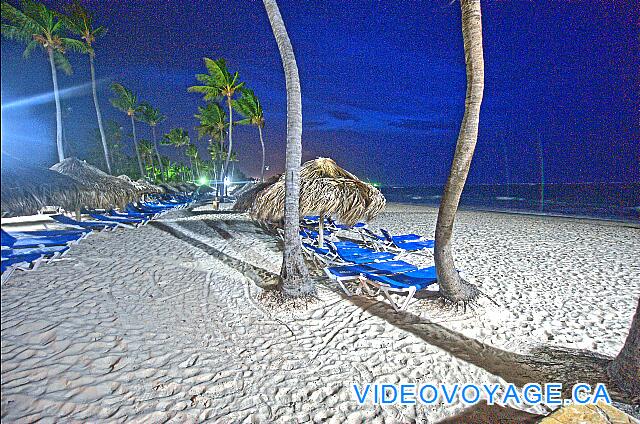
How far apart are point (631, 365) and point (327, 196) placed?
5065 mm

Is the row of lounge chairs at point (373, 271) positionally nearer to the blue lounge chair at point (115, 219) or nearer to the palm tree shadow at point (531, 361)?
the palm tree shadow at point (531, 361)

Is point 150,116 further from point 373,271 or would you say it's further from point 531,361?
point 531,361

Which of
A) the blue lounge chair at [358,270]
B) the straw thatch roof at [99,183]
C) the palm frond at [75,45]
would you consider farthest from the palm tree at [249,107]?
the blue lounge chair at [358,270]

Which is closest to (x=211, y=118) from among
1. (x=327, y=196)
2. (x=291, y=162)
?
(x=327, y=196)

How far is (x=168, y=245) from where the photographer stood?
29.5 ft

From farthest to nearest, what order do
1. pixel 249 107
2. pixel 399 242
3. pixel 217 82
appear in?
pixel 249 107 < pixel 217 82 < pixel 399 242

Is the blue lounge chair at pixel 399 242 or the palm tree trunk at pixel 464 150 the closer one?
the palm tree trunk at pixel 464 150

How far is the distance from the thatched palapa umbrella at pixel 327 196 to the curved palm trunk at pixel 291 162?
5.73ft

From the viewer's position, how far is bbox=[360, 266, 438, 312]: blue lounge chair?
4695 mm

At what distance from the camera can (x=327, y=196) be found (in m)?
6.62

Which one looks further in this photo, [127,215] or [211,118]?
[211,118]

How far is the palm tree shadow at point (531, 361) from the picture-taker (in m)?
3.13

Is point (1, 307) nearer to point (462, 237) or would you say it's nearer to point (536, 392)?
point (536, 392)

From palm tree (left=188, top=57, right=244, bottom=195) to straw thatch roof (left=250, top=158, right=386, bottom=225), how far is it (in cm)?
1510
